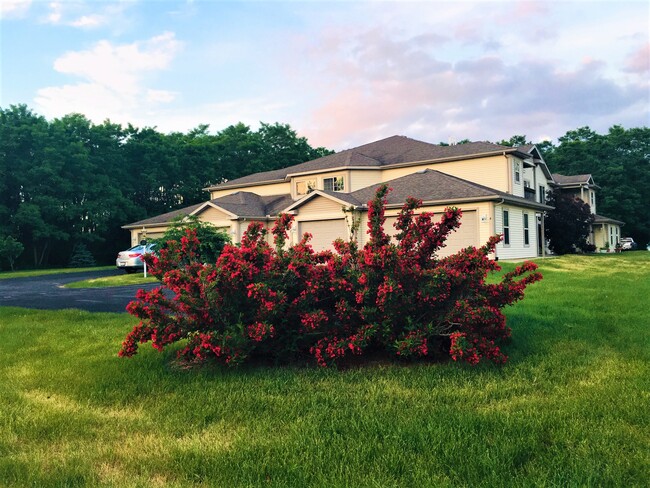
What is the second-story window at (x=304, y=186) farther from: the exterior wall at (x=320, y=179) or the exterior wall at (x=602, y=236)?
the exterior wall at (x=602, y=236)

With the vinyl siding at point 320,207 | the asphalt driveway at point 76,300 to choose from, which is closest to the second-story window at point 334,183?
the vinyl siding at point 320,207

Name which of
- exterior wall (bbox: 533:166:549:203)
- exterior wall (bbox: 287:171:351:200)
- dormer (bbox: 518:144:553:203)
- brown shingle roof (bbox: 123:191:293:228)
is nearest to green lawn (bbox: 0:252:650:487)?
brown shingle roof (bbox: 123:191:293:228)

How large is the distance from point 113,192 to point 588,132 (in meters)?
52.0

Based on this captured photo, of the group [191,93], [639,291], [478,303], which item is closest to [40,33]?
[191,93]

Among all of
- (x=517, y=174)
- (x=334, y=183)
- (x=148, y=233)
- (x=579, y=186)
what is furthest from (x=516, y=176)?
(x=148, y=233)

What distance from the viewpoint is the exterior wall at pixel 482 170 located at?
2658cm

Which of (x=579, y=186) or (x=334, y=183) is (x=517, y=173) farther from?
(x=579, y=186)

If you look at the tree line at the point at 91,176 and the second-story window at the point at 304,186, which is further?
the tree line at the point at 91,176

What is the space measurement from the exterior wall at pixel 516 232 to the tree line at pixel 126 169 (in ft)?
88.2

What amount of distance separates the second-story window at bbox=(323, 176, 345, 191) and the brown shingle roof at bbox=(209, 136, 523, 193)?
699mm

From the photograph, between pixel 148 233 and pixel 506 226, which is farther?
pixel 148 233

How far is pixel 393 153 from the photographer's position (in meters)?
32.0

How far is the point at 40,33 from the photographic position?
997cm

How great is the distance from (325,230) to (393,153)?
8555mm
